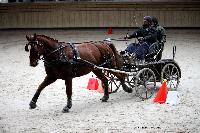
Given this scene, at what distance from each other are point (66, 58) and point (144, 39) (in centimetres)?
264

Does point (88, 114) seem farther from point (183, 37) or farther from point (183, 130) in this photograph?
point (183, 37)

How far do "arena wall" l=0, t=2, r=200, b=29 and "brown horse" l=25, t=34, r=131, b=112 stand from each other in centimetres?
1127

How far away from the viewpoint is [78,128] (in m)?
8.20

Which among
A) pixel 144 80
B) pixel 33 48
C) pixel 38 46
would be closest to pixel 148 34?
pixel 144 80

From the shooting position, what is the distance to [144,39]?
11.0m

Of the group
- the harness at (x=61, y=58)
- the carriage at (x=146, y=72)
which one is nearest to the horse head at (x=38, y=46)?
the harness at (x=61, y=58)

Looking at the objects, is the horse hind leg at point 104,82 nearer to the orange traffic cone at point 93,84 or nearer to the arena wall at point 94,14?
the orange traffic cone at point 93,84

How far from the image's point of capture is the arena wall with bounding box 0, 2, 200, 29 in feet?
69.9

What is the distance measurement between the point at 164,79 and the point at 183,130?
2.98 meters

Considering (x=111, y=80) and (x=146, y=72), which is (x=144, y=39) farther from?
(x=111, y=80)

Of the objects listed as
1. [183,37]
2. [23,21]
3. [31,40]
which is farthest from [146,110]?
[23,21]

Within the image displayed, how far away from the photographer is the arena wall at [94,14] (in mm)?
21312

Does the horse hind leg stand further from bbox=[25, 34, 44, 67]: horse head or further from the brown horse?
bbox=[25, 34, 44, 67]: horse head

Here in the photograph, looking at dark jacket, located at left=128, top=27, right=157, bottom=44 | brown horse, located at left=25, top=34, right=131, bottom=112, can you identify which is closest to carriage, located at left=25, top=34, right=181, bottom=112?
brown horse, located at left=25, top=34, right=131, bottom=112
